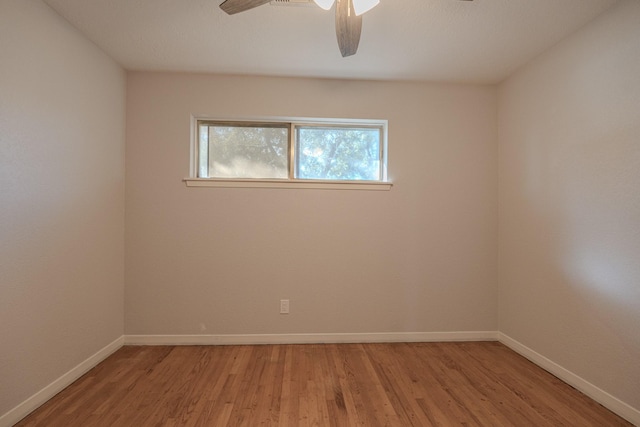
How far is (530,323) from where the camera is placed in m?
2.20

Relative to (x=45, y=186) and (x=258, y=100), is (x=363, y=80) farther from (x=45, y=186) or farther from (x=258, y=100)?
(x=45, y=186)

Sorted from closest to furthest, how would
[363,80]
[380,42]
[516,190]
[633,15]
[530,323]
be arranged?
[633,15] → [380,42] → [530,323] → [516,190] → [363,80]

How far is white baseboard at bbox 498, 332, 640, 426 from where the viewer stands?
154 cm

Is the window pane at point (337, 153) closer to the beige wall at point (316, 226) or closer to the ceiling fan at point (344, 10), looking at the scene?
the beige wall at point (316, 226)

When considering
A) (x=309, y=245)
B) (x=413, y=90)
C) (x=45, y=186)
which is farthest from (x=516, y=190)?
(x=45, y=186)

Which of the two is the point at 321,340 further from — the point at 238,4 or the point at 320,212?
the point at 238,4

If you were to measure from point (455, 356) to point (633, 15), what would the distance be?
96.7 inches

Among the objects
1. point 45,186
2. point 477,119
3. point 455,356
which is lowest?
point 455,356

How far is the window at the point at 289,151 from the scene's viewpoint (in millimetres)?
2531

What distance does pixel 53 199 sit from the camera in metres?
1.72

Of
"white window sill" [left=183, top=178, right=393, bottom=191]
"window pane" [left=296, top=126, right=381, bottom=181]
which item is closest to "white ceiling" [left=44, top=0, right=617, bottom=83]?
"window pane" [left=296, top=126, right=381, bottom=181]

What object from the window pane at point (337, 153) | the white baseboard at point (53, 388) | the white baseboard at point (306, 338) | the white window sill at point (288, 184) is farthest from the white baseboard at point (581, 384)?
the white baseboard at point (53, 388)

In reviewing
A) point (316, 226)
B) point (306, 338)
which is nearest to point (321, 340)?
point (306, 338)

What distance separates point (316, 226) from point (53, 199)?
5.90 ft
